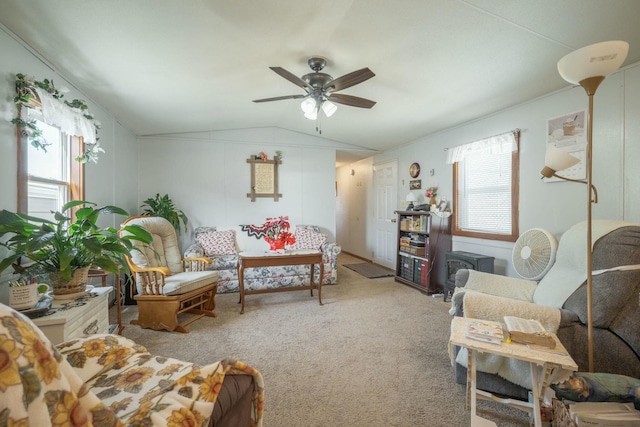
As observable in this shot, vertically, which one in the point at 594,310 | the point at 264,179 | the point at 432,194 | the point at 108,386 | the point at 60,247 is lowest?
→ the point at 108,386

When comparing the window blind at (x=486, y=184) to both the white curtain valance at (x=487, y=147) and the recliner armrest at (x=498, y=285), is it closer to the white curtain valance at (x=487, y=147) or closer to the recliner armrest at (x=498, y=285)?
the white curtain valance at (x=487, y=147)

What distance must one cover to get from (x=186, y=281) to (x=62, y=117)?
5.61 feet

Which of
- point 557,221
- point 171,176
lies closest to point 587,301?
point 557,221

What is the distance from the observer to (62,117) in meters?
2.13

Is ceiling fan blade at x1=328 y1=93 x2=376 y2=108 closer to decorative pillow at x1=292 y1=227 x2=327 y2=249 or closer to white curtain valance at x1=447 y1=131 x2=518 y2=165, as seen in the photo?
white curtain valance at x1=447 y1=131 x2=518 y2=165

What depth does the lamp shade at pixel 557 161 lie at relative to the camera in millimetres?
1479

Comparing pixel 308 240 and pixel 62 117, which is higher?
pixel 62 117

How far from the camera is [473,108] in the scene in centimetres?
319

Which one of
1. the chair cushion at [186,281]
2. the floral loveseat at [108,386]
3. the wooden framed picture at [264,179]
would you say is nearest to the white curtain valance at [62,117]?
the chair cushion at [186,281]


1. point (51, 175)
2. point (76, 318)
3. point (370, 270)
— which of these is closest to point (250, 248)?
point (370, 270)

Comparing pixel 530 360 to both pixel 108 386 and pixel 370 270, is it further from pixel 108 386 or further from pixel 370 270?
pixel 370 270

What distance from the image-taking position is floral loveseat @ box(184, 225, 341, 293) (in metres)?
3.81

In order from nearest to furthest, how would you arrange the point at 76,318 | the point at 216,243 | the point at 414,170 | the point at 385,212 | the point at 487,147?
the point at 76,318, the point at 487,147, the point at 216,243, the point at 414,170, the point at 385,212

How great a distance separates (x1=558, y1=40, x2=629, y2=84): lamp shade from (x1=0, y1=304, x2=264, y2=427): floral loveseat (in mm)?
2099
